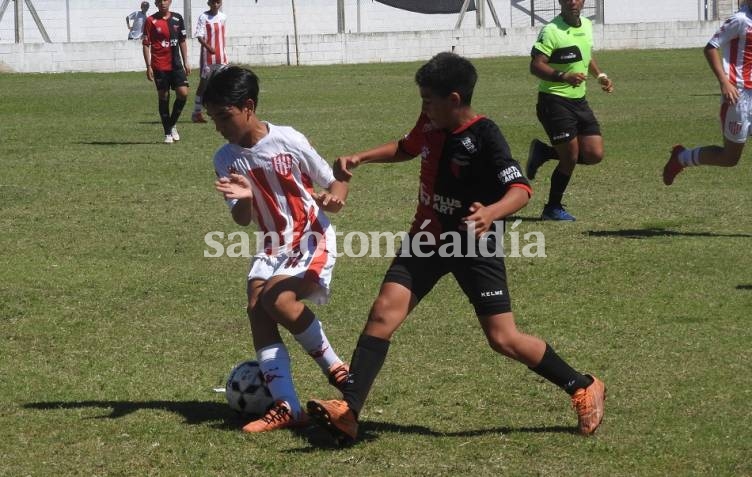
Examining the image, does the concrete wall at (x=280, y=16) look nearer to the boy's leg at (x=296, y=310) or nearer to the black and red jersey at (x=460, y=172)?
the boy's leg at (x=296, y=310)

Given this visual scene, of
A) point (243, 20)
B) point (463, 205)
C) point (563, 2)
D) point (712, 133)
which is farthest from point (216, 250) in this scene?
point (243, 20)

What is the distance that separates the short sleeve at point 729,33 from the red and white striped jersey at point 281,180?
5377 mm

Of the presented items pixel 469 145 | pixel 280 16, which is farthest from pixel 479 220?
pixel 280 16

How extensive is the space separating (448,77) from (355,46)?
31.9 meters

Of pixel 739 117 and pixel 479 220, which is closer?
pixel 479 220

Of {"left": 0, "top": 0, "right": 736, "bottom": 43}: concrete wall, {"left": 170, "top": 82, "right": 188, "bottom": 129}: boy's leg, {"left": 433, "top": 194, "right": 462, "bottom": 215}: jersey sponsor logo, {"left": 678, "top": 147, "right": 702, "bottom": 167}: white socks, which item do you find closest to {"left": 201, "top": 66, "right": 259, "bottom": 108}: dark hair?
{"left": 433, "top": 194, "right": 462, "bottom": 215}: jersey sponsor logo

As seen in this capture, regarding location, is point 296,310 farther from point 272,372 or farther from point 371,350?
point 371,350

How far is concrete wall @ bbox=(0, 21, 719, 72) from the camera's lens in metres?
32.6

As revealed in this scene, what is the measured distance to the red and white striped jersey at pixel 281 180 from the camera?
5668 mm

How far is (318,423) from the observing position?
5.16 m

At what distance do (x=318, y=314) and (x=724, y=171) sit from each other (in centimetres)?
729

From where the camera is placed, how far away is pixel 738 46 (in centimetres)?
1002

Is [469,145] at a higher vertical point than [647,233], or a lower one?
higher

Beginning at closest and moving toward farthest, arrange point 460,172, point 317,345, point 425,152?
1. point 460,172
2. point 425,152
3. point 317,345
